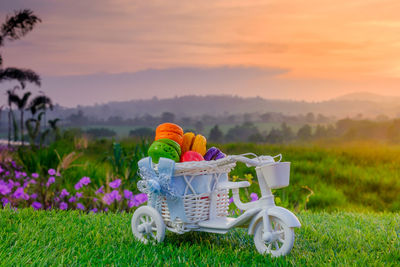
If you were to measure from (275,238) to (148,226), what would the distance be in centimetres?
115

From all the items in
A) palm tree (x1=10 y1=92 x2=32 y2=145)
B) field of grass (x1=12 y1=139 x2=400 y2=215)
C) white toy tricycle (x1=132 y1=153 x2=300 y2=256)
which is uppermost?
palm tree (x1=10 y1=92 x2=32 y2=145)

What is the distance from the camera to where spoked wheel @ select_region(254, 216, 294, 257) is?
9.53ft

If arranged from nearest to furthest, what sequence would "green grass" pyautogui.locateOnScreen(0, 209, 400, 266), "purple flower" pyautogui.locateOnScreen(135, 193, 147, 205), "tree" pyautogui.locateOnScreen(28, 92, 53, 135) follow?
"green grass" pyautogui.locateOnScreen(0, 209, 400, 266) < "purple flower" pyautogui.locateOnScreen(135, 193, 147, 205) < "tree" pyautogui.locateOnScreen(28, 92, 53, 135)

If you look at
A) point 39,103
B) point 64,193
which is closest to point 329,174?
point 64,193

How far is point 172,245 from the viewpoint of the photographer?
3.41 m

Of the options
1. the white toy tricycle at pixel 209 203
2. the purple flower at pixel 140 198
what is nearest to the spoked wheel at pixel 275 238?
the white toy tricycle at pixel 209 203

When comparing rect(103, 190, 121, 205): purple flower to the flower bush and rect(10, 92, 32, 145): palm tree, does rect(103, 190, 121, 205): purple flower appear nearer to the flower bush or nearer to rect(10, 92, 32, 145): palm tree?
the flower bush

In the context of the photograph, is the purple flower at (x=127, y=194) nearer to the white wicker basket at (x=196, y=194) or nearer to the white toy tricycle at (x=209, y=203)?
the white toy tricycle at (x=209, y=203)

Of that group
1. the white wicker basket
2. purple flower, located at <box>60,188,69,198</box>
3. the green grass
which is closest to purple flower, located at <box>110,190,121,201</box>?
the green grass

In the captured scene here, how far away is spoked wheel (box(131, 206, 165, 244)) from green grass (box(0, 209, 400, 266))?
0.28 feet

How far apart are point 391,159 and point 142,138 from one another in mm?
6211

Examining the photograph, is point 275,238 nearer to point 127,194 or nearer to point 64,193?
point 127,194

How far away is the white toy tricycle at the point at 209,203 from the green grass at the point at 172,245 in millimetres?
159

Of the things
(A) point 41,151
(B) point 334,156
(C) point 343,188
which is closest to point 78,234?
(A) point 41,151
